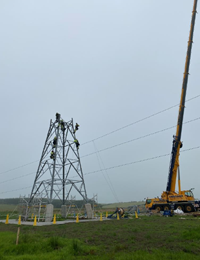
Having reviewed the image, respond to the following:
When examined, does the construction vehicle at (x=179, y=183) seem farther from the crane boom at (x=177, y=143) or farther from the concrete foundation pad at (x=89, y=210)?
the concrete foundation pad at (x=89, y=210)

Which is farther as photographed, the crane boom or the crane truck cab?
the crane boom

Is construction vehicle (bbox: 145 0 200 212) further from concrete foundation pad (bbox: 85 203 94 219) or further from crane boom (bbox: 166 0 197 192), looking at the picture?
concrete foundation pad (bbox: 85 203 94 219)

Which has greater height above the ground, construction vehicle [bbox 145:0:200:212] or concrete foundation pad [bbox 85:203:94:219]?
construction vehicle [bbox 145:0:200:212]

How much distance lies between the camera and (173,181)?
1235 inches

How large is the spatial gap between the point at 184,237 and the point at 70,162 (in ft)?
66.5

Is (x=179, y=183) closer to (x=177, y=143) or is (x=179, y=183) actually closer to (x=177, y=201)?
(x=177, y=201)

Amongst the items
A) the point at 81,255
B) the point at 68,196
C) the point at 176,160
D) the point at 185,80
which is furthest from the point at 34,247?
the point at 185,80

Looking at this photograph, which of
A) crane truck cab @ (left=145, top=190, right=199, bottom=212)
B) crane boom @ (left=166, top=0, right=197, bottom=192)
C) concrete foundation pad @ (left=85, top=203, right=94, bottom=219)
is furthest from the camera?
crane boom @ (left=166, top=0, right=197, bottom=192)

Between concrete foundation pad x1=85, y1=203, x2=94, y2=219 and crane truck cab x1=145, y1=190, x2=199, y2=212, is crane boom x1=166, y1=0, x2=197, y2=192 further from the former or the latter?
concrete foundation pad x1=85, y1=203, x2=94, y2=219

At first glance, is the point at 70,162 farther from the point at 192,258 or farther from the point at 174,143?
the point at 192,258

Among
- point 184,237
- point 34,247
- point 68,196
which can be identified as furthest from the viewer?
point 68,196

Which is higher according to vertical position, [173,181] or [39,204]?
[173,181]

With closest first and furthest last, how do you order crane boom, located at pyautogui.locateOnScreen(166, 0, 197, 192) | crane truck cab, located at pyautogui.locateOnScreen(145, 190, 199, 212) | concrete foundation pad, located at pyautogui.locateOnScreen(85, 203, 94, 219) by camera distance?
concrete foundation pad, located at pyautogui.locateOnScreen(85, 203, 94, 219) → crane truck cab, located at pyautogui.locateOnScreen(145, 190, 199, 212) → crane boom, located at pyautogui.locateOnScreen(166, 0, 197, 192)

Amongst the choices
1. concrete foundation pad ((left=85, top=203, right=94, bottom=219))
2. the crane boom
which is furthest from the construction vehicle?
concrete foundation pad ((left=85, top=203, right=94, bottom=219))
